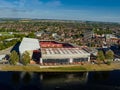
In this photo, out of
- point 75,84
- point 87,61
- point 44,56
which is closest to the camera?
point 75,84

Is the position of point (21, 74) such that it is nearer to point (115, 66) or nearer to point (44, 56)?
point (44, 56)

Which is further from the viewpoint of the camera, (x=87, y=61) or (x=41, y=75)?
(x=87, y=61)

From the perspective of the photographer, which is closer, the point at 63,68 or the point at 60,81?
the point at 60,81

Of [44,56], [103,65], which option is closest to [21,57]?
[44,56]

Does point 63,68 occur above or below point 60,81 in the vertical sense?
above

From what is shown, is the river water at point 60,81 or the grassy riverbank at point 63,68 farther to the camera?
the grassy riverbank at point 63,68

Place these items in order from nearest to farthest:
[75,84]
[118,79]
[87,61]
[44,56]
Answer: [75,84], [118,79], [44,56], [87,61]

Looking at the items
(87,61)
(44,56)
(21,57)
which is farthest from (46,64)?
(87,61)

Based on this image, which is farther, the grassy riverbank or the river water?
the grassy riverbank
